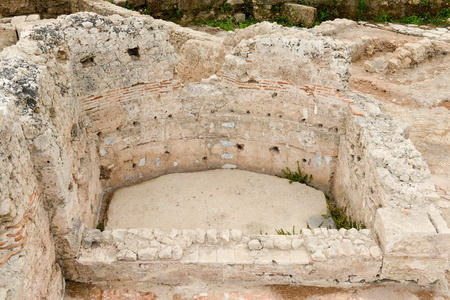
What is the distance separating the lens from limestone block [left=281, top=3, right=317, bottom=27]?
1193cm

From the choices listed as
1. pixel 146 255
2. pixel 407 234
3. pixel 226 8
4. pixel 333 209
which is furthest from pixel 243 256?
pixel 226 8

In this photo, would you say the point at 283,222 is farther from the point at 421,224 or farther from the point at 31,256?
the point at 31,256

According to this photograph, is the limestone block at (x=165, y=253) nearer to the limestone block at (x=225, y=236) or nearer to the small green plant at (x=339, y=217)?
the limestone block at (x=225, y=236)

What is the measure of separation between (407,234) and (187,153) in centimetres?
361

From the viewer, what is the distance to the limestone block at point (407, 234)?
3.81 metres

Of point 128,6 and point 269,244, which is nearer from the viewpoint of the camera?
point 269,244

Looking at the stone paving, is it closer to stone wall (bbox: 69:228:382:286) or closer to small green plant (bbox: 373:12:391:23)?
small green plant (bbox: 373:12:391:23)

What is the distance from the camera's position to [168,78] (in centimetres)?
591

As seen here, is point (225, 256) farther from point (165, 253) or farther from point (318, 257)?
point (318, 257)

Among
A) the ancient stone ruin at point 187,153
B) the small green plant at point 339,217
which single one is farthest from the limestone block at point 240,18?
the small green plant at point 339,217

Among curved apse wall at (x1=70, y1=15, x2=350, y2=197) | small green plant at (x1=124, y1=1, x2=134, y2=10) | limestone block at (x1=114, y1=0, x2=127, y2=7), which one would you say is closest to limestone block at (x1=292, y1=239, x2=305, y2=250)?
curved apse wall at (x1=70, y1=15, x2=350, y2=197)

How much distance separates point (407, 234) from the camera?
3809mm

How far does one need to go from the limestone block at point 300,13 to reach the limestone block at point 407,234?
29.8ft

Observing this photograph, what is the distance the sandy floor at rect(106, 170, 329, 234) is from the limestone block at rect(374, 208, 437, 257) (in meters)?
1.64
